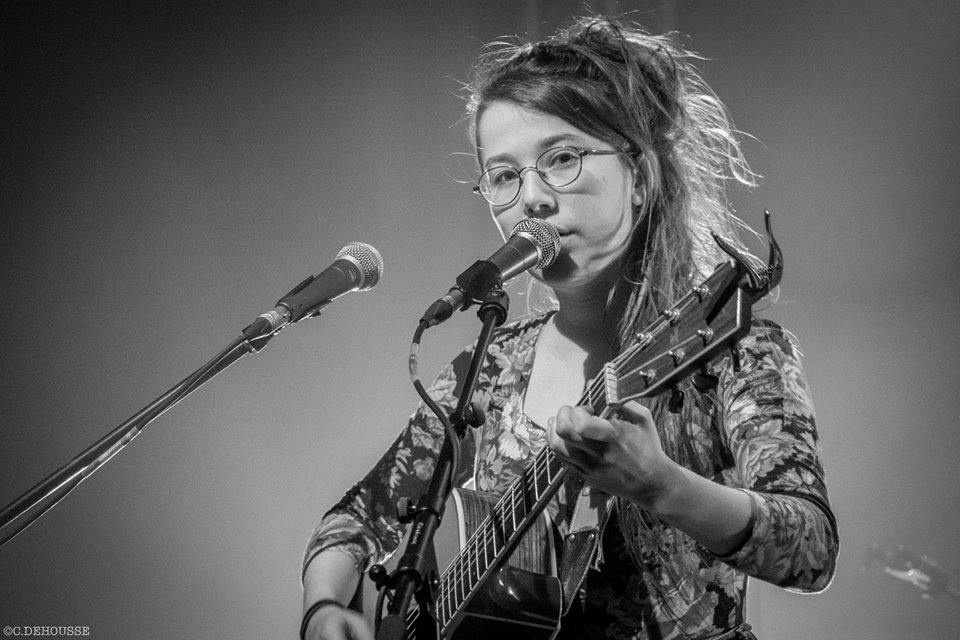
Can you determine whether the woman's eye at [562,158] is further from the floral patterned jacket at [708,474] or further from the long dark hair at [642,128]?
the floral patterned jacket at [708,474]

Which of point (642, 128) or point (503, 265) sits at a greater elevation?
point (642, 128)

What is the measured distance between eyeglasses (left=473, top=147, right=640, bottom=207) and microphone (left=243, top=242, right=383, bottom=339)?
0.38 meters

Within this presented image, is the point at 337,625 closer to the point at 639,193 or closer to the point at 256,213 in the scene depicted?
the point at 639,193

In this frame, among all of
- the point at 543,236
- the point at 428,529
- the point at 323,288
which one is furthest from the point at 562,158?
the point at 428,529

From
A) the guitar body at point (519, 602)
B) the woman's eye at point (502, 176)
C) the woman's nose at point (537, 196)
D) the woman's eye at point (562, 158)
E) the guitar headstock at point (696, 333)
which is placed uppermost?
the woman's eye at point (502, 176)

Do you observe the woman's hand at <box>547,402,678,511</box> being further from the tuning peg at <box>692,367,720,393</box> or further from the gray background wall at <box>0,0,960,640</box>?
the gray background wall at <box>0,0,960,640</box>

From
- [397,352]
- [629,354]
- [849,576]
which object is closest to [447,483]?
[629,354]

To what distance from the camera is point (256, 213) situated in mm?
4223

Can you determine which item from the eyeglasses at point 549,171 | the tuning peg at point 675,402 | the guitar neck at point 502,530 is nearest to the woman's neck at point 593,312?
the eyeglasses at point 549,171

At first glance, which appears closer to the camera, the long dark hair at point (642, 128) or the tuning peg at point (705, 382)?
the tuning peg at point (705, 382)

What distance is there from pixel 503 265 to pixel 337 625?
0.89 meters

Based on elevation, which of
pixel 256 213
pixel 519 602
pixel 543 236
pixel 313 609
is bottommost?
pixel 519 602

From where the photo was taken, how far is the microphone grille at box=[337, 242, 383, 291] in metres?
2.00

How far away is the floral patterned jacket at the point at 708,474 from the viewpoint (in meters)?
1.33
